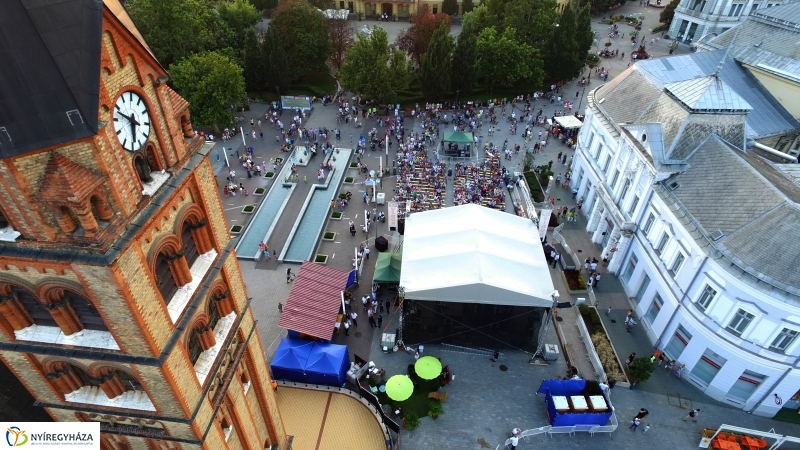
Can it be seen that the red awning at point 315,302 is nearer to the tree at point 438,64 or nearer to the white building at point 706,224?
the white building at point 706,224

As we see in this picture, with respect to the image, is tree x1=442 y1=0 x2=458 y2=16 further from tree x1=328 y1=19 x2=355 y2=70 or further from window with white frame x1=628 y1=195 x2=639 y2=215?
window with white frame x1=628 y1=195 x2=639 y2=215

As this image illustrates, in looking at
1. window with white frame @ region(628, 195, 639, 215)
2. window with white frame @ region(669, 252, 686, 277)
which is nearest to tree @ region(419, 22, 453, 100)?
window with white frame @ region(628, 195, 639, 215)

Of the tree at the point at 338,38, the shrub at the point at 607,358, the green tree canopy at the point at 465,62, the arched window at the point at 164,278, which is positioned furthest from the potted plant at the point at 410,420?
the tree at the point at 338,38

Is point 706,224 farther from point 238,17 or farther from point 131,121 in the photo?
point 238,17

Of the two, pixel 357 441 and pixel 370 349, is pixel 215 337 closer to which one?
pixel 357 441

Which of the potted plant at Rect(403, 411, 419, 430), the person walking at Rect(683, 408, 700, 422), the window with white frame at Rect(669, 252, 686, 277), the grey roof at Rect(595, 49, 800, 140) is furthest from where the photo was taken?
the grey roof at Rect(595, 49, 800, 140)

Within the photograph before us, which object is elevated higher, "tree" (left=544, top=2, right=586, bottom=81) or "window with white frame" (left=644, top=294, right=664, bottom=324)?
"tree" (left=544, top=2, right=586, bottom=81)

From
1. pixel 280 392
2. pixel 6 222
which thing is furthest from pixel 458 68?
pixel 6 222
